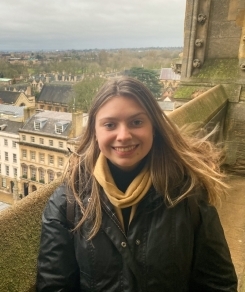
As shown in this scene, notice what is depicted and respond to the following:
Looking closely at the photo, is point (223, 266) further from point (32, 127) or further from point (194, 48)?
point (32, 127)

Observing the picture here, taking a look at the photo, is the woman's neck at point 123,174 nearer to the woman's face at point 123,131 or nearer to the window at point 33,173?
the woman's face at point 123,131

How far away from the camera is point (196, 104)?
3619mm

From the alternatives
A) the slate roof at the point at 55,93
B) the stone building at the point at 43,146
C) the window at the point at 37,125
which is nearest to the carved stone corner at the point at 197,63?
the stone building at the point at 43,146

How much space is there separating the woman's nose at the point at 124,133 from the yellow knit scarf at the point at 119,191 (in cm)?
17

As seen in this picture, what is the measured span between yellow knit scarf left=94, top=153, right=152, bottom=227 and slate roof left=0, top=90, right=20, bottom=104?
42.1m

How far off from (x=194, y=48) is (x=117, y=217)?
414cm

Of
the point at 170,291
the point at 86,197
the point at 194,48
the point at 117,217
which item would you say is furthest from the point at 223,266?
the point at 194,48

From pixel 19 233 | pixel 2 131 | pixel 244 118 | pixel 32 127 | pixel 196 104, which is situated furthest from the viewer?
pixel 2 131

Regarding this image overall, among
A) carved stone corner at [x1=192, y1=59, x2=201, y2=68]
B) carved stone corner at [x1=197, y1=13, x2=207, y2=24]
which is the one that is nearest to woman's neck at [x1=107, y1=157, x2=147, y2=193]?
carved stone corner at [x1=192, y1=59, x2=201, y2=68]

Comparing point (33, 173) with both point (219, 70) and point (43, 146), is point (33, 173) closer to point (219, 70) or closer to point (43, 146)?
point (43, 146)

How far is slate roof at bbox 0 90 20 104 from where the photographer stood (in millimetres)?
41062

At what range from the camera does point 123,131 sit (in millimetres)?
1342

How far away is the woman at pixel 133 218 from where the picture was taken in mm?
1272

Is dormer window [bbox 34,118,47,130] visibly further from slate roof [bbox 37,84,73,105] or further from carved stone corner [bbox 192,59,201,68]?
carved stone corner [bbox 192,59,201,68]
